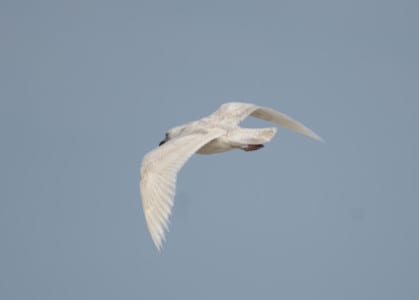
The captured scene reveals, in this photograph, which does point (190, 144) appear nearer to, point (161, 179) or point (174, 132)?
point (161, 179)

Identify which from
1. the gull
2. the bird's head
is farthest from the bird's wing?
the bird's head

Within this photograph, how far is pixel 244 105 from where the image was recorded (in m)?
24.6

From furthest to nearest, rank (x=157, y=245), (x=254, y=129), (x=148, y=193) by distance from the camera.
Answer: (x=254, y=129) < (x=148, y=193) < (x=157, y=245)

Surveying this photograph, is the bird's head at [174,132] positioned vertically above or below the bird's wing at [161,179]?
above

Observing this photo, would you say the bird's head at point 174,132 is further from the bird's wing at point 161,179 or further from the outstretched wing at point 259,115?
the bird's wing at point 161,179

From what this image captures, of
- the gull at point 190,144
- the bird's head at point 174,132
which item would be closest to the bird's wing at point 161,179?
the gull at point 190,144

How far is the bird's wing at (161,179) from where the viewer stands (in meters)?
19.9

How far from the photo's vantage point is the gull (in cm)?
2002

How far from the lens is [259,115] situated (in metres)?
24.8

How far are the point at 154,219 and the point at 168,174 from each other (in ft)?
3.13

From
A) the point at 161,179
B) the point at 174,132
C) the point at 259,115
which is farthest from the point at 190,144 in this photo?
the point at 259,115

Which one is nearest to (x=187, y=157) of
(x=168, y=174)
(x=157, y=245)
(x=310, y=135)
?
(x=168, y=174)

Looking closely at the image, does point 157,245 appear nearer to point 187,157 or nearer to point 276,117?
point 187,157

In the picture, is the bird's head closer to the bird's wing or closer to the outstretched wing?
the outstretched wing
